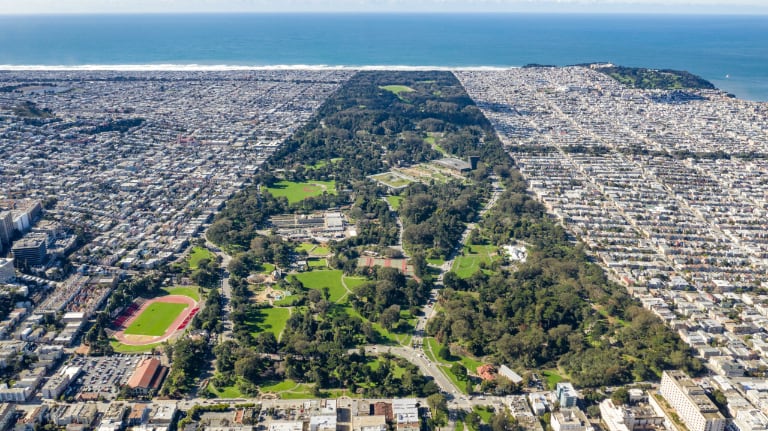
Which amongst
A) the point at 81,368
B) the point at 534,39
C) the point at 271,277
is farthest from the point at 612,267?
the point at 534,39

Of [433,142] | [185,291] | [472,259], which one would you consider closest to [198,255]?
[185,291]

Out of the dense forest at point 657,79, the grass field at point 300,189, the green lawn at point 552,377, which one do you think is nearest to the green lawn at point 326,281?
the green lawn at point 552,377

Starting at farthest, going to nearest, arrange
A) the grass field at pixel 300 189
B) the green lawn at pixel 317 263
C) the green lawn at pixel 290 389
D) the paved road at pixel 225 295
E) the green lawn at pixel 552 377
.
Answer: the grass field at pixel 300 189, the green lawn at pixel 317 263, the paved road at pixel 225 295, the green lawn at pixel 552 377, the green lawn at pixel 290 389

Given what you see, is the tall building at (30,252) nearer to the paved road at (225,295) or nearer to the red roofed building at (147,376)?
the paved road at (225,295)

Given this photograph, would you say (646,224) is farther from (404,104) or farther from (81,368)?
(404,104)

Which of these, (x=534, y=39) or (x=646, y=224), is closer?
(x=646, y=224)

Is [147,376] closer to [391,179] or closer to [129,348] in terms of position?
[129,348]

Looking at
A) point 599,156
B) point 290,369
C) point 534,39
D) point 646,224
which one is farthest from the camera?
point 534,39
